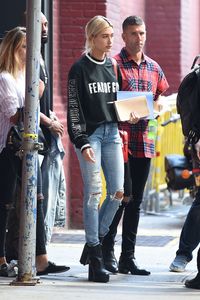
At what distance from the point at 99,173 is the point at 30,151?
2.02ft

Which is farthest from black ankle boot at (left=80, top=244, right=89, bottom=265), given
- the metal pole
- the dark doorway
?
the dark doorway

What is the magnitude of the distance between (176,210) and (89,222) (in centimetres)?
614

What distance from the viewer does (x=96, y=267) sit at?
7.84 metres

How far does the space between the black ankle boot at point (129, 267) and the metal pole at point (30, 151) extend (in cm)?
109

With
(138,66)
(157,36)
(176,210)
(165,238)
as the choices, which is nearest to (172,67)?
(157,36)

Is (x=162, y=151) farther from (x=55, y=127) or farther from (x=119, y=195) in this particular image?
(x=119, y=195)

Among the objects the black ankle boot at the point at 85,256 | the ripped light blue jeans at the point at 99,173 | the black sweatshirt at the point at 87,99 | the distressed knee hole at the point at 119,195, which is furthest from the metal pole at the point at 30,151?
the distressed knee hole at the point at 119,195

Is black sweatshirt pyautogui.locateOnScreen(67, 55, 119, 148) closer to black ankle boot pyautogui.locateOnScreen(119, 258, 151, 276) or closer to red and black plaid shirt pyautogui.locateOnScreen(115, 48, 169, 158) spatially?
red and black plaid shirt pyautogui.locateOnScreen(115, 48, 169, 158)

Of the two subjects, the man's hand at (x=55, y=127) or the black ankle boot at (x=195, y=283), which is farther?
the man's hand at (x=55, y=127)

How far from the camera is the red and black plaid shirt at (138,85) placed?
8273 mm

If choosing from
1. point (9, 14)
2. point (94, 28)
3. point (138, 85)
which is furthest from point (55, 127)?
point (9, 14)

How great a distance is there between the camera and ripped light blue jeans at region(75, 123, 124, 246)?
7809mm

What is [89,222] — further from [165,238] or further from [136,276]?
[165,238]

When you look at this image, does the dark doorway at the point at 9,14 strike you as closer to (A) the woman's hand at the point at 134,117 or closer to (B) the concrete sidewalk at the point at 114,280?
(B) the concrete sidewalk at the point at 114,280
